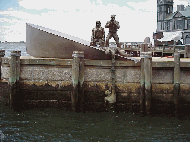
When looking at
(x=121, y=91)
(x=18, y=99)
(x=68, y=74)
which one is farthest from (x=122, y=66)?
(x=18, y=99)

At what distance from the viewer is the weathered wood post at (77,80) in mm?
11891

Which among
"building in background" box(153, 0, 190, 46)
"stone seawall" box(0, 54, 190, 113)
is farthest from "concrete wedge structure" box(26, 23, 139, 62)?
"building in background" box(153, 0, 190, 46)

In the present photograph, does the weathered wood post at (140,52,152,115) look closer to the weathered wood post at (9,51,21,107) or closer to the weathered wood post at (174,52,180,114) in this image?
the weathered wood post at (174,52,180,114)

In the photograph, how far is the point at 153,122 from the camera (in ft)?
36.3

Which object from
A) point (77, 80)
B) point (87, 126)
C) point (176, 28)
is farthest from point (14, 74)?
point (176, 28)

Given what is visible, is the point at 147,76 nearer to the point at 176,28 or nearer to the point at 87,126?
the point at 87,126

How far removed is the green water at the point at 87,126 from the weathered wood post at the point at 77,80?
20.4 inches

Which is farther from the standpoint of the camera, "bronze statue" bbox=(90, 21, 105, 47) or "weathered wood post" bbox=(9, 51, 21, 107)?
"bronze statue" bbox=(90, 21, 105, 47)

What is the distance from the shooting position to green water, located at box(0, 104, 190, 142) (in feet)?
31.6

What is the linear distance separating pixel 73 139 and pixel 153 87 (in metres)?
4.78

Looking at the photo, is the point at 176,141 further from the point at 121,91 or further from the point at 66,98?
the point at 66,98

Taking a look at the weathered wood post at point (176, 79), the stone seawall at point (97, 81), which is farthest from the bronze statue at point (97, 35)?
the weathered wood post at point (176, 79)

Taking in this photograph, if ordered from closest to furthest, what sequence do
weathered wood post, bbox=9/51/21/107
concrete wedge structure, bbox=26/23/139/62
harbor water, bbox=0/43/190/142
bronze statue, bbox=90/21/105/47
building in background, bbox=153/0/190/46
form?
harbor water, bbox=0/43/190/142
weathered wood post, bbox=9/51/21/107
concrete wedge structure, bbox=26/23/139/62
bronze statue, bbox=90/21/105/47
building in background, bbox=153/0/190/46

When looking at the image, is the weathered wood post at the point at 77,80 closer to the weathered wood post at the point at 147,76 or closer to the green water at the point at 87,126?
the green water at the point at 87,126
